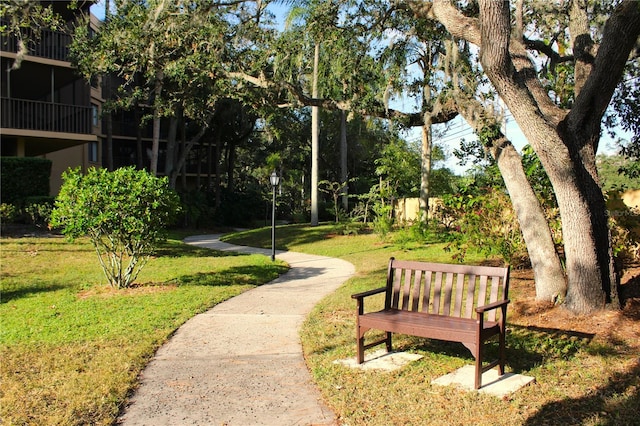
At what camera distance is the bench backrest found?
5406 millimetres

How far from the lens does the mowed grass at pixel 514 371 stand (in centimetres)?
429

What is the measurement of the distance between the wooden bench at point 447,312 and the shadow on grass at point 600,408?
690 mm

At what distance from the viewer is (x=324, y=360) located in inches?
227

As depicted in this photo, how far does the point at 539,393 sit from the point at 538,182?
5453mm

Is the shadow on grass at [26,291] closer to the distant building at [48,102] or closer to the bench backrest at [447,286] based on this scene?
the bench backrest at [447,286]

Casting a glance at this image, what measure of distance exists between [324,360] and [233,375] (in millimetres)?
959

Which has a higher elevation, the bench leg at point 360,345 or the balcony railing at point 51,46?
the balcony railing at point 51,46

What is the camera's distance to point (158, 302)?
890 cm

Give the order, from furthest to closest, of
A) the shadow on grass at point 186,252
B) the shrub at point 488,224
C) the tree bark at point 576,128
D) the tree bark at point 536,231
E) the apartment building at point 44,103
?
1. the apartment building at point 44,103
2. the shadow on grass at point 186,252
3. the shrub at point 488,224
4. the tree bark at point 536,231
5. the tree bark at point 576,128

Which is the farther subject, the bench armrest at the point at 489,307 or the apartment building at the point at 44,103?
the apartment building at the point at 44,103

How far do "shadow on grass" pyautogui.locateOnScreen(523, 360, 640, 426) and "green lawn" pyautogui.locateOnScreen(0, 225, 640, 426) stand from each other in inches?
0.4

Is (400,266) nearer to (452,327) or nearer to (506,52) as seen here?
(452,327)

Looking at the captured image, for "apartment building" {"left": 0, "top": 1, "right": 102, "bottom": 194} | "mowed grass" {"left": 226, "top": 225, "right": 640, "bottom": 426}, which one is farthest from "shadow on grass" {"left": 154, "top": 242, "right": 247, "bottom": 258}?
"mowed grass" {"left": 226, "top": 225, "right": 640, "bottom": 426}

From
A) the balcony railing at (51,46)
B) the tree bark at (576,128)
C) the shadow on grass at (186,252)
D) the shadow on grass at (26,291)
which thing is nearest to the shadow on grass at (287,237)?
the shadow on grass at (186,252)
